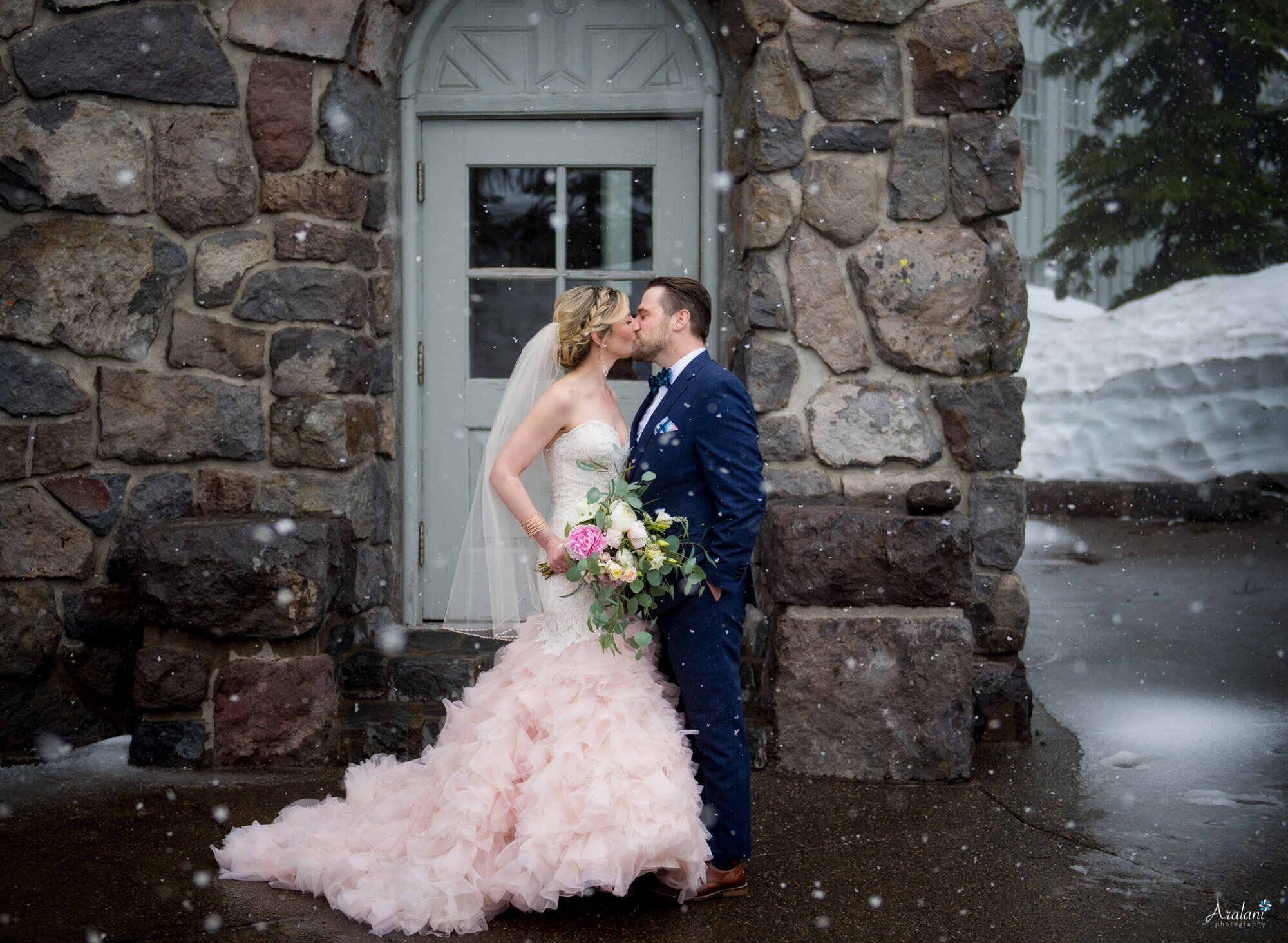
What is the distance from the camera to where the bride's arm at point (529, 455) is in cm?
293

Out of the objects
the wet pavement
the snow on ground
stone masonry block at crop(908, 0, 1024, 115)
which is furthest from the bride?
the snow on ground

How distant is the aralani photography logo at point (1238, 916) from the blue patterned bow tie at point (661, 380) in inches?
76.9

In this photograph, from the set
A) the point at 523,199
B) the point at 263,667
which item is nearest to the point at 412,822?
the point at 263,667

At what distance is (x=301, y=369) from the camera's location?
3.93m


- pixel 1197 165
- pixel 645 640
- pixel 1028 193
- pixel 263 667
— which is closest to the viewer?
pixel 645 640

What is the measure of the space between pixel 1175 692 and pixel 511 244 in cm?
359

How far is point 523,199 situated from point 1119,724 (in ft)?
10.8

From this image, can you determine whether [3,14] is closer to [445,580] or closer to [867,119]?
[445,580]

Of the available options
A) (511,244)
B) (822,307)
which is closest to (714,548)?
(822,307)

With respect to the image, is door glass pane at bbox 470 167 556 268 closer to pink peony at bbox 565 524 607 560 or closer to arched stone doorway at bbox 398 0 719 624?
arched stone doorway at bbox 398 0 719 624

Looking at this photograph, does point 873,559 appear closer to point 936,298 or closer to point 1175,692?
point 936,298

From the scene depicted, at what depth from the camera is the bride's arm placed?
9.60ft

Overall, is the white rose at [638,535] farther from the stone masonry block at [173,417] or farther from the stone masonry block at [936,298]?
the stone masonry block at [173,417]

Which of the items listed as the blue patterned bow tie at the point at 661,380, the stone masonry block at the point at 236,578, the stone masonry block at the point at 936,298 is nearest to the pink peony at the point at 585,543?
the blue patterned bow tie at the point at 661,380
